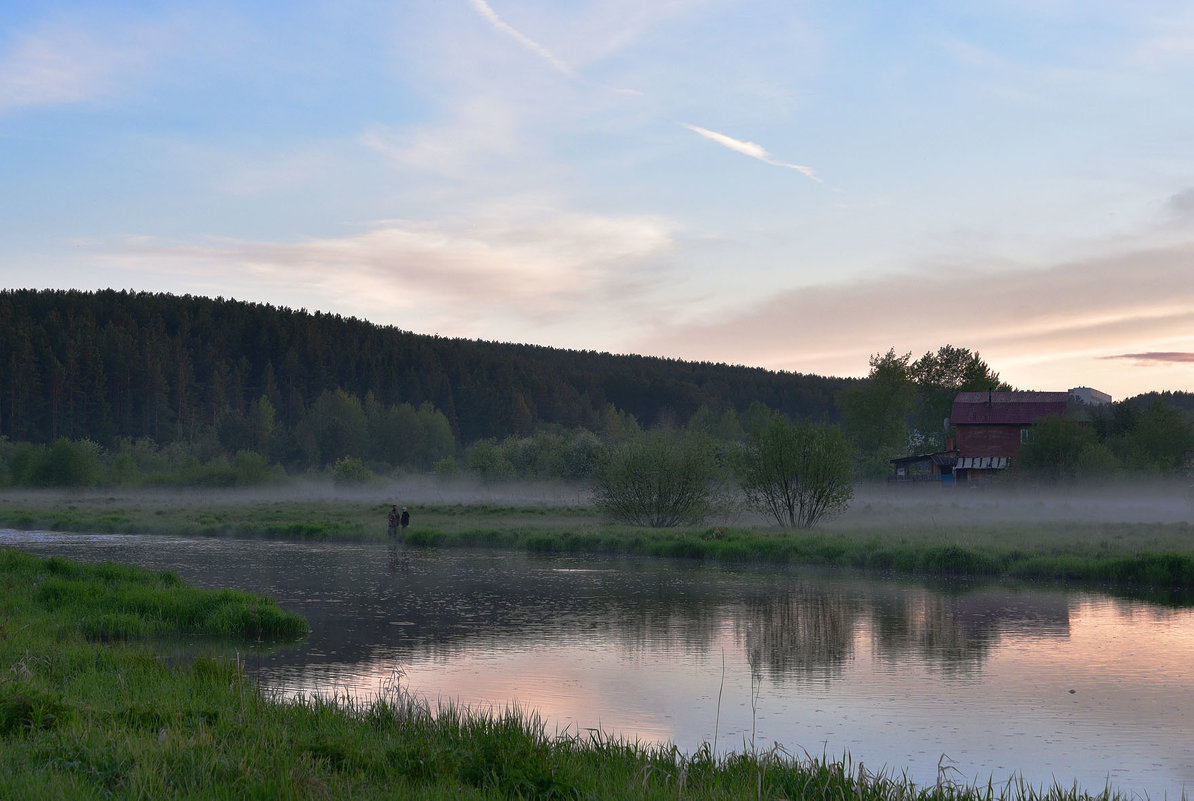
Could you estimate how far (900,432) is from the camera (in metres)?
103

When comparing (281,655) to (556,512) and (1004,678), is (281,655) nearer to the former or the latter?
(1004,678)

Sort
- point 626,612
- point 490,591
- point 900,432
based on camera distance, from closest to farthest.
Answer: point 626,612 → point 490,591 → point 900,432

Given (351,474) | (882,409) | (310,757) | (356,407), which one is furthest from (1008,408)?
(356,407)

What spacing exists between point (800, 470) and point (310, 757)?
41109 mm

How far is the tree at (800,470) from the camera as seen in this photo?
1876 inches

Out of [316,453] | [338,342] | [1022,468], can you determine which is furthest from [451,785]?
[338,342]

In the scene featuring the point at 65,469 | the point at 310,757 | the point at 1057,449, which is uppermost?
the point at 1057,449

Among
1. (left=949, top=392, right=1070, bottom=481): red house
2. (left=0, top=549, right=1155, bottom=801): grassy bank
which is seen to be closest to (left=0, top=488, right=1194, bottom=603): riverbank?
(left=949, top=392, right=1070, bottom=481): red house

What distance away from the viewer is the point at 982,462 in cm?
7900

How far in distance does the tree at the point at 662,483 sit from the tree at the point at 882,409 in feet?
174

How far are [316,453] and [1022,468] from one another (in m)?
94.5

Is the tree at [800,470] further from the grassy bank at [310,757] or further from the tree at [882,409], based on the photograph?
the tree at [882,409]

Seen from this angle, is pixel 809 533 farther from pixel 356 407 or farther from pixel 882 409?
pixel 356 407

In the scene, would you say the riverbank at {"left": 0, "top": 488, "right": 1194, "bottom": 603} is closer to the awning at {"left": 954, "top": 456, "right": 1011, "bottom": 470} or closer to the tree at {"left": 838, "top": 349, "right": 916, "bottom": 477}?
the awning at {"left": 954, "top": 456, "right": 1011, "bottom": 470}
